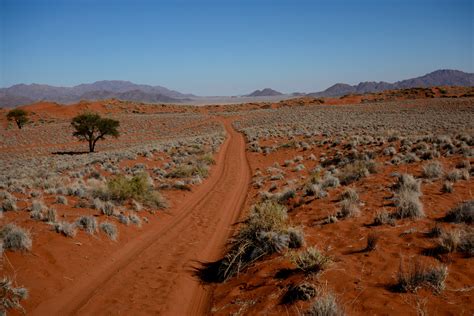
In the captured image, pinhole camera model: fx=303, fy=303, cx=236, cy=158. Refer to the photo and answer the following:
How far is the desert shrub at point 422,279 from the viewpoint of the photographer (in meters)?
4.58

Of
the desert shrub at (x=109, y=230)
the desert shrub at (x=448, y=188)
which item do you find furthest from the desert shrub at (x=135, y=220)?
the desert shrub at (x=448, y=188)

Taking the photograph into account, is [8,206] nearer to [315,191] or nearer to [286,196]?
[286,196]

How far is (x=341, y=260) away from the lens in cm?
601

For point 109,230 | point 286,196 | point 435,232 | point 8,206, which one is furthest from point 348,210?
point 8,206

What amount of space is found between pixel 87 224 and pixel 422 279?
8387 mm

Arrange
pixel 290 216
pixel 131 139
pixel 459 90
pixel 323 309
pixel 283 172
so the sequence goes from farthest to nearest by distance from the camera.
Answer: pixel 459 90
pixel 131 139
pixel 283 172
pixel 290 216
pixel 323 309

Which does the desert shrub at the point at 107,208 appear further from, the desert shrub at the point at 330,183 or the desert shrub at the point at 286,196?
the desert shrub at the point at 330,183

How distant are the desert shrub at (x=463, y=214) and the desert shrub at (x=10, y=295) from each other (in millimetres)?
9117

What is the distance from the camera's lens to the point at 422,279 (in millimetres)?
4711

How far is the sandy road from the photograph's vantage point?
5.94 meters

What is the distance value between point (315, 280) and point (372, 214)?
3.88m

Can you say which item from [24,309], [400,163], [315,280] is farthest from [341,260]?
[400,163]

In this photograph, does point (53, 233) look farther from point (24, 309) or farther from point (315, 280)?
point (315, 280)

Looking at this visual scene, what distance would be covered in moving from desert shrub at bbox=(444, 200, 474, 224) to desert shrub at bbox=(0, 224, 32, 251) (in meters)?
9.85
